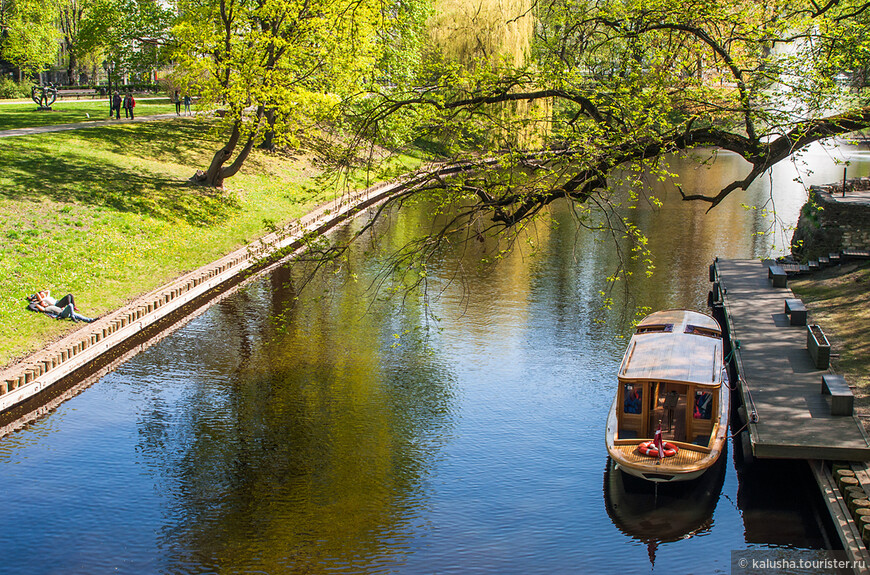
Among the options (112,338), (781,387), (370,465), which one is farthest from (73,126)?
(781,387)

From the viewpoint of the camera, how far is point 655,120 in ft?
45.7

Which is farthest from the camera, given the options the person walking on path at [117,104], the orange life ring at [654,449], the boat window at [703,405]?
the person walking on path at [117,104]

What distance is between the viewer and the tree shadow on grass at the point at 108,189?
111 feet

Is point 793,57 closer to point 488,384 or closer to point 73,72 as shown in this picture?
point 488,384

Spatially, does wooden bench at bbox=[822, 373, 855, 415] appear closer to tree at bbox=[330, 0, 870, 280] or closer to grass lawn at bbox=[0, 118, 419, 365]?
tree at bbox=[330, 0, 870, 280]

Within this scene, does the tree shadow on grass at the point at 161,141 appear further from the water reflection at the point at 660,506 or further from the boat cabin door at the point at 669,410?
the water reflection at the point at 660,506

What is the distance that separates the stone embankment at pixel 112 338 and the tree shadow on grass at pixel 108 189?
5610 mm

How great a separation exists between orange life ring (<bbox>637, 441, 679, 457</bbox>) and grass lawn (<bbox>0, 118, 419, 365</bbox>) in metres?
8.73

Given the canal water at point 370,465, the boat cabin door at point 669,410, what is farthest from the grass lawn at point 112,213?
the boat cabin door at point 669,410

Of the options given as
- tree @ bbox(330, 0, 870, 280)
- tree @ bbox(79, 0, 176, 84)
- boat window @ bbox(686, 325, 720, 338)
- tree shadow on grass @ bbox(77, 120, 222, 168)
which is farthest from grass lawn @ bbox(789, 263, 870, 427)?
tree @ bbox(79, 0, 176, 84)

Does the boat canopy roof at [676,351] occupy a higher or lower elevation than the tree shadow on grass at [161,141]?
lower

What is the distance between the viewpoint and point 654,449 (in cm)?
1602

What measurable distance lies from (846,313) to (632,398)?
36.1 feet

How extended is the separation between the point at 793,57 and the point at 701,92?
1915mm
